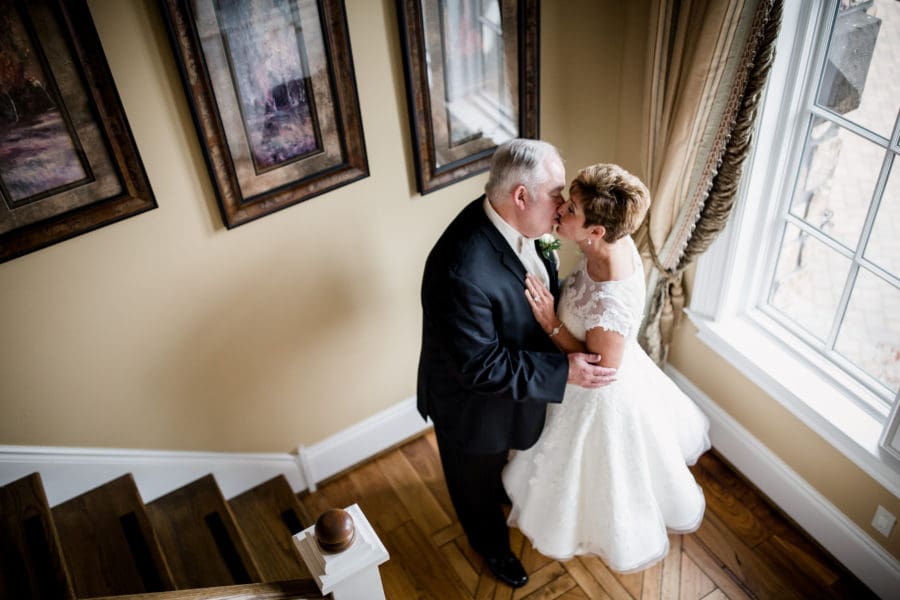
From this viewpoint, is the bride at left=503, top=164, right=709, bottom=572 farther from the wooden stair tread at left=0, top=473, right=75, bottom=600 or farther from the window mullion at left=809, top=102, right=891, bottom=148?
the wooden stair tread at left=0, top=473, right=75, bottom=600

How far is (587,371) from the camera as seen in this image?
2203mm

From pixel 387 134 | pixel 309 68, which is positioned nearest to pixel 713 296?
pixel 387 134

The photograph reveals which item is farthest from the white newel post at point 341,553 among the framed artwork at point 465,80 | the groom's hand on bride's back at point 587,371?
the framed artwork at point 465,80

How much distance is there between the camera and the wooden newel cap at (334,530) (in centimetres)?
174

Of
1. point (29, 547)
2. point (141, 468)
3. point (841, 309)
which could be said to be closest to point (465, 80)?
point (841, 309)

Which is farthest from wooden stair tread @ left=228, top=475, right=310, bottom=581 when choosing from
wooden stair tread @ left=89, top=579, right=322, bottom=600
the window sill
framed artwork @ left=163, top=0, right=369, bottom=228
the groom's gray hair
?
the window sill

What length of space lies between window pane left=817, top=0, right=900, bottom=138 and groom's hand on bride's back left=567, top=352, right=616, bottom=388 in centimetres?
105

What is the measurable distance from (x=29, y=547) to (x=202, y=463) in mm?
668

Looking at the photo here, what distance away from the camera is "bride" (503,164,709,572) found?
2.06m

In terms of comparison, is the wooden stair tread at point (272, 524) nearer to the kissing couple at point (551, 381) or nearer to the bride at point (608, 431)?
the kissing couple at point (551, 381)

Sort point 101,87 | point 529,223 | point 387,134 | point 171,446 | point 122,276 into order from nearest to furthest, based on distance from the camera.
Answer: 1. point 101,87
2. point 529,223
3. point 122,276
4. point 387,134
5. point 171,446

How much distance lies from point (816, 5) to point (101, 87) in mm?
1980

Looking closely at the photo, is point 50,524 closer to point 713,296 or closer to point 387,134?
point 387,134

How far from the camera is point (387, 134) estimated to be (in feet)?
8.30
